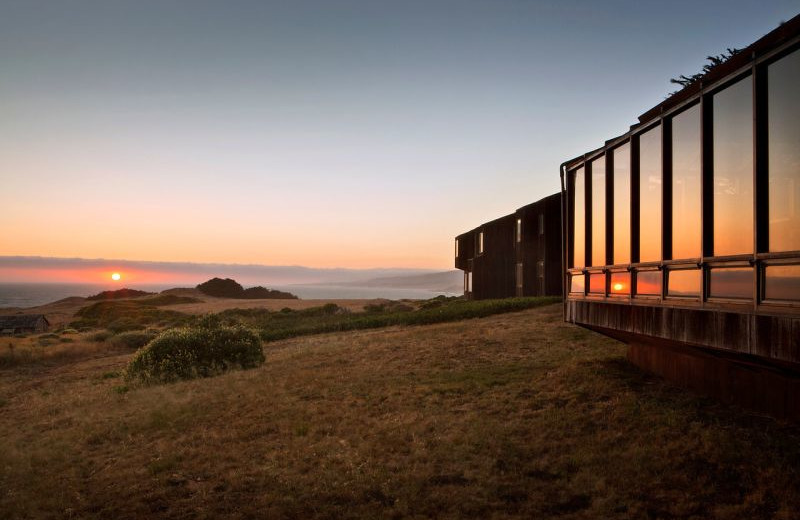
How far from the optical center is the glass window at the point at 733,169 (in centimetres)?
735

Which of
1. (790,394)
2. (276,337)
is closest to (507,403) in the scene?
(790,394)

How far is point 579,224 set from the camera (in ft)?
44.1

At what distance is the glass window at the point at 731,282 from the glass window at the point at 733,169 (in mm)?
272

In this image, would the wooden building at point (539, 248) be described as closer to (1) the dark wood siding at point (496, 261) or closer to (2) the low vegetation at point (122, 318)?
(1) the dark wood siding at point (496, 261)

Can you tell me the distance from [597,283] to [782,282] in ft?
18.7

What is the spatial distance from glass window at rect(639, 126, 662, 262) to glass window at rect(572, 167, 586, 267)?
252cm

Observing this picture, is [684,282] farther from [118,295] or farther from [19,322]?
[118,295]

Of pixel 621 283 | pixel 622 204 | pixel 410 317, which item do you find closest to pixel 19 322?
pixel 410 317

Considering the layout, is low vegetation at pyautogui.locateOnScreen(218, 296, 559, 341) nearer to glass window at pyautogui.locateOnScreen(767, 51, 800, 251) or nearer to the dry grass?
the dry grass

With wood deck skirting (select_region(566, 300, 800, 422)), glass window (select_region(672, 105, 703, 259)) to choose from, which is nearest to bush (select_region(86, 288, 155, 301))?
wood deck skirting (select_region(566, 300, 800, 422))

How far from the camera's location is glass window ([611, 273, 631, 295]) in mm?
10992

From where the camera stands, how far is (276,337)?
38.2m

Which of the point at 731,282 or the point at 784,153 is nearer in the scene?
the point at 784,153

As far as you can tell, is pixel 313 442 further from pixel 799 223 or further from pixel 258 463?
pixel 799 223
